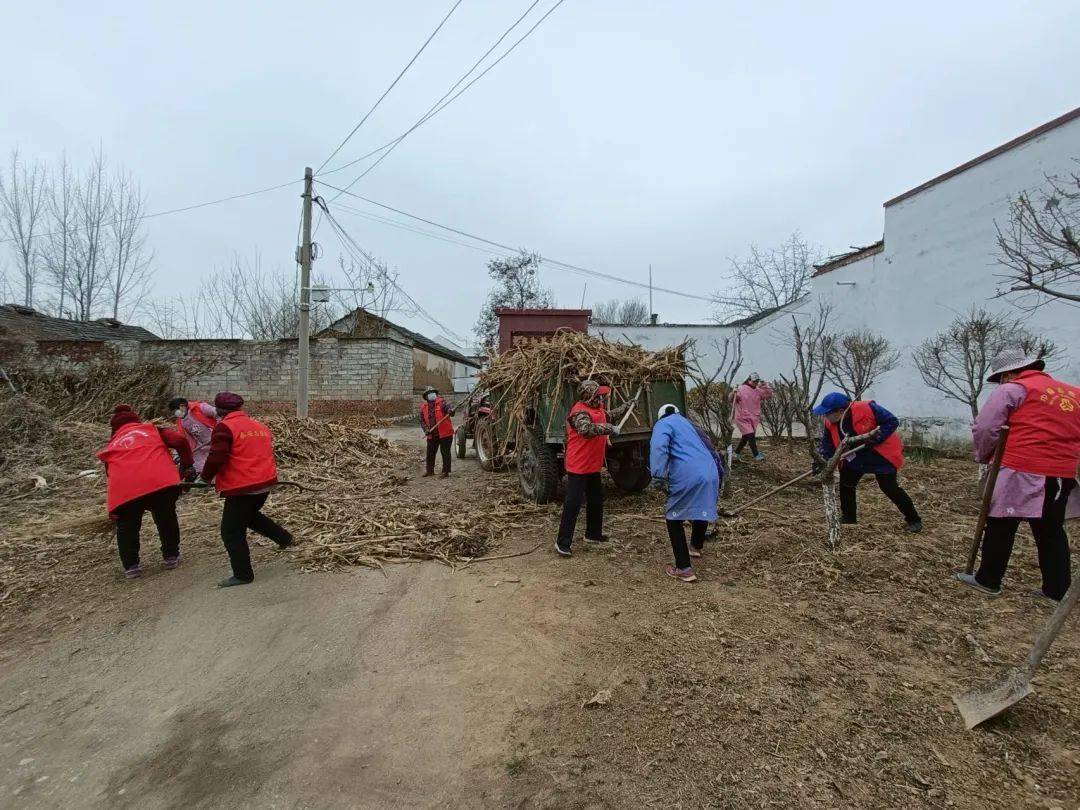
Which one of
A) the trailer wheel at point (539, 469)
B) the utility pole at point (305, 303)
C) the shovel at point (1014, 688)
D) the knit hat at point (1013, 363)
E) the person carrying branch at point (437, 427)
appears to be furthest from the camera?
the utility pole at point (305, 303)

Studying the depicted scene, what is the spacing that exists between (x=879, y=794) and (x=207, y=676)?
140 inches

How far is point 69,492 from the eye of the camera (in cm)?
831

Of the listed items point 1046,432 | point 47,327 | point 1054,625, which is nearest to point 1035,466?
point 1046,432

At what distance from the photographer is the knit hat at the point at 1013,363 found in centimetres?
388

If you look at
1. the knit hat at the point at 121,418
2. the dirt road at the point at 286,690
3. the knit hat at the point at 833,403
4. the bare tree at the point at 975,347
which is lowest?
the dirt road at the point at 286,690

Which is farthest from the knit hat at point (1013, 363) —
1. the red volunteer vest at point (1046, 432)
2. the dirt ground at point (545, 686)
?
the dirt ground at point (545, 686)

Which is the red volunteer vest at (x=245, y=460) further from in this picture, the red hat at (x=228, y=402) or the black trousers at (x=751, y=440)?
the black trousers at (x=751, y=440)

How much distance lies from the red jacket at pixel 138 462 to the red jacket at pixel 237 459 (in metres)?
0.67

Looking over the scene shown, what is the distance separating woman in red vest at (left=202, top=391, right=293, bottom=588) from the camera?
4.52 m

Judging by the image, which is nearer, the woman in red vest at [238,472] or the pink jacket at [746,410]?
the woman in red vest at [238,472]

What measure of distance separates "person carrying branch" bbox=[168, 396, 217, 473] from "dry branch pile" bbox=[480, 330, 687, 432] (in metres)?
3.68

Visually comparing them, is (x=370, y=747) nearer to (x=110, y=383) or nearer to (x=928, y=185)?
(x=928, y=185)

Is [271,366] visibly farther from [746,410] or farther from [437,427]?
[746,410]

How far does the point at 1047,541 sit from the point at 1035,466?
1.75 ft
